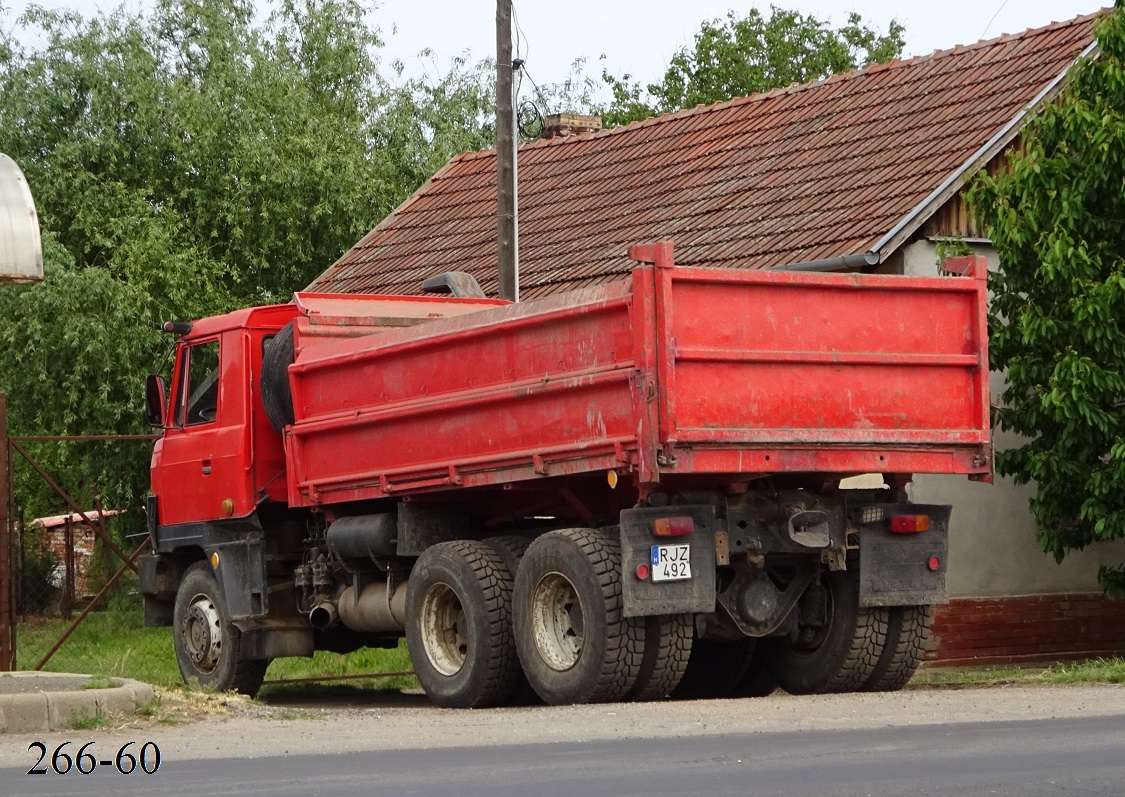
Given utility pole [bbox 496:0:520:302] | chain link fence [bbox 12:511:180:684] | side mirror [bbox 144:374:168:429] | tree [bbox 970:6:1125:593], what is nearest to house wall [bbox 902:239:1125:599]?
tree [bbox 970:6:1125:593]

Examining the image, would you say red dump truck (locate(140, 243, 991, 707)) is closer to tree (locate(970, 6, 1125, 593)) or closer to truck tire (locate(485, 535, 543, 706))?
truck tire (locate(485, 535, 543, 706))

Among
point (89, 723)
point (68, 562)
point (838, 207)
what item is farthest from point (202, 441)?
point (68, 562)

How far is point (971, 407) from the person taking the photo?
39.3 ft

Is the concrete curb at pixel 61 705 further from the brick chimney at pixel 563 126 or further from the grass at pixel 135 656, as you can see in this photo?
the brick chimney at pixel 563 126

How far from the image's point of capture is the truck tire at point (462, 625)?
12.1 meters

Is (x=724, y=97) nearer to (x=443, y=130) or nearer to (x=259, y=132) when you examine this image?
(x=443, y=130)

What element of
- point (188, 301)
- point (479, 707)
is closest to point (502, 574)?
point (479, 707)

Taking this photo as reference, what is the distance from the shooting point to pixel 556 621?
11.9 m

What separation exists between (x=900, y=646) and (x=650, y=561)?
212 centimetres

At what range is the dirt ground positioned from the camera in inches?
369

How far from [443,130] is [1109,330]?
65.7ft

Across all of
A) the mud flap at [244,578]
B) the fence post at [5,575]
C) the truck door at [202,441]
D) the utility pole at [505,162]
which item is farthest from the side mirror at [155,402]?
the utility pole at [505,162]

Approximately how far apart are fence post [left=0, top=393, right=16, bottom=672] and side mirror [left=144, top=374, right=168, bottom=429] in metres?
1.13

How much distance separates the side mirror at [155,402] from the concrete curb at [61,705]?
458cm
